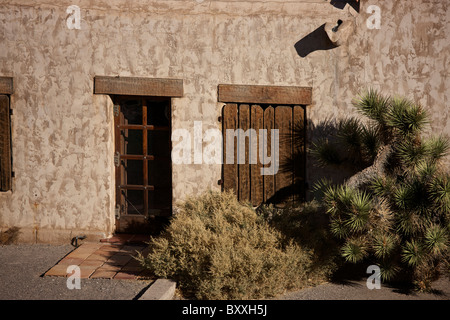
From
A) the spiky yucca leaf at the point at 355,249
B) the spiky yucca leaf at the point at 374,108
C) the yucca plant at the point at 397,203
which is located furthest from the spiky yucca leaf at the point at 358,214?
the spiky yucca leaf at the point at 374,108

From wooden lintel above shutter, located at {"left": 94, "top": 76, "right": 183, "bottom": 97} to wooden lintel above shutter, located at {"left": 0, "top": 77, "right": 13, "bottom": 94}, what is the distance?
1.15 metres

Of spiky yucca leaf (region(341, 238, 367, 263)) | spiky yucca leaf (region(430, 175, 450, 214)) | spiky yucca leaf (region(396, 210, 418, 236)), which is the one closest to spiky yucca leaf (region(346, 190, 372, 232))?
spiky yucca leaf (region(341, 238, 367, 263))

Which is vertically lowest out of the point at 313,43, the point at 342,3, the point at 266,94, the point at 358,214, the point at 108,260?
the point at 108,260

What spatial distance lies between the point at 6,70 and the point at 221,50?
9.55 ft

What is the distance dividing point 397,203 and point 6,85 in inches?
204

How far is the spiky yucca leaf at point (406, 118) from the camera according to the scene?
5.65 m

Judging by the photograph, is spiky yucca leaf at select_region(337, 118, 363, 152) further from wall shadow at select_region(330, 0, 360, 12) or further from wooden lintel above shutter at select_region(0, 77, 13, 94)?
wooden lintel above shutter at select_region(0, 77, 13, 94)

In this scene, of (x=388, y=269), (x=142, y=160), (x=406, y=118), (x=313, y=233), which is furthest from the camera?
(x=142, y=160)

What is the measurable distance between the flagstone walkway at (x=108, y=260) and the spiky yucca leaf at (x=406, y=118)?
3192mm

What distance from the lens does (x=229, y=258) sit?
524 centimetres

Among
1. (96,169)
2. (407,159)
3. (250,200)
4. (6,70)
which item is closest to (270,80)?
(250,200)

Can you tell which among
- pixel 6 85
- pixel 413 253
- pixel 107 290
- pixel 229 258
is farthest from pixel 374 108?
pixel 6 85

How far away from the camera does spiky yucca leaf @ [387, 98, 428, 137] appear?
5.65m

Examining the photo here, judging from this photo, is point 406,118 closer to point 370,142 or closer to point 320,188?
point 370,142
